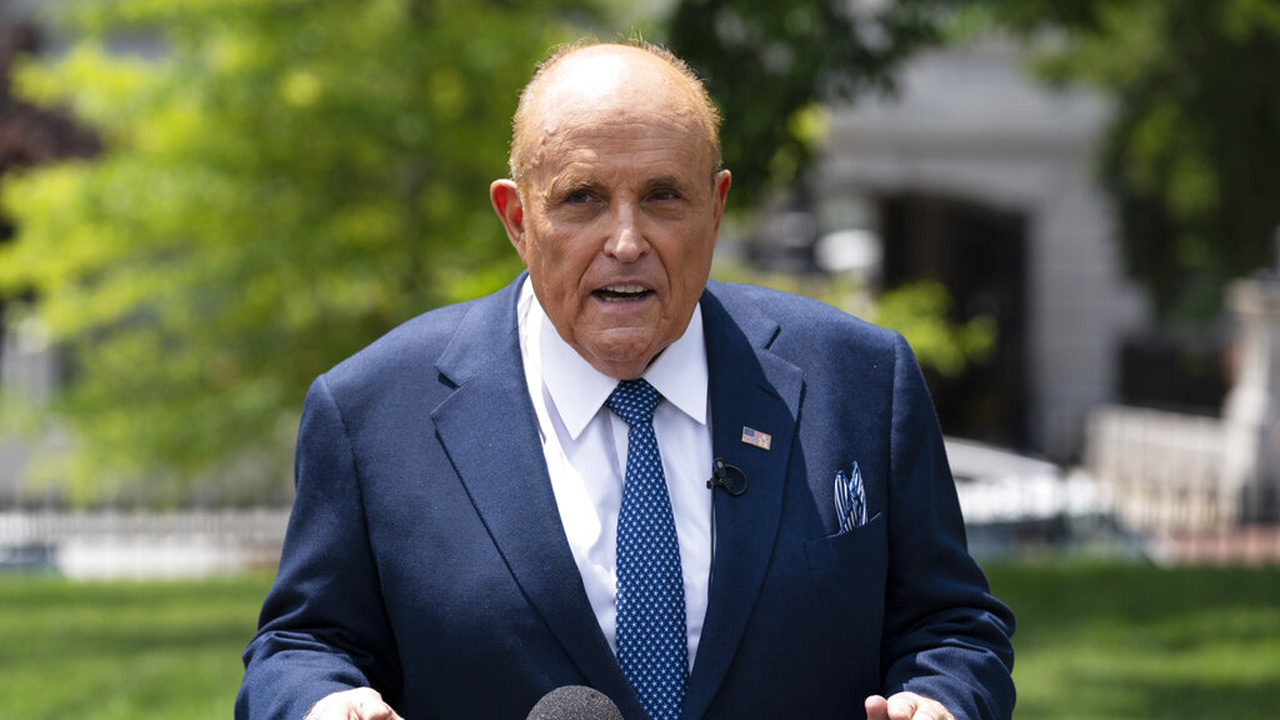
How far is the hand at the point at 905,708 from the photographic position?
8.63 feet

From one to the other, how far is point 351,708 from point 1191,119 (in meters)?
15.6

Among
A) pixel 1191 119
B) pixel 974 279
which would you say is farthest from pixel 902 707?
pixel 974 279

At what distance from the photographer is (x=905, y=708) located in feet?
8.68

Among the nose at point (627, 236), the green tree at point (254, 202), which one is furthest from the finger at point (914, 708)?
the green tree at point (254, 202)

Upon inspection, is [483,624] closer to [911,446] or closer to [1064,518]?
[911,446]

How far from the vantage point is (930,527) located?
114 inches

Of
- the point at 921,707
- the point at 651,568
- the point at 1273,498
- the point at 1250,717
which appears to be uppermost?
the point at 651,568

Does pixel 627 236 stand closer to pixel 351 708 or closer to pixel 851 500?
pixel 851 500

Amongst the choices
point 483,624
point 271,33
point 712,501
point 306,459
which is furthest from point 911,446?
point 271,33

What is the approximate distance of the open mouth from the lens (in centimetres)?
277

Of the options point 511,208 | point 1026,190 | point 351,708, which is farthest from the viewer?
point 1026,190

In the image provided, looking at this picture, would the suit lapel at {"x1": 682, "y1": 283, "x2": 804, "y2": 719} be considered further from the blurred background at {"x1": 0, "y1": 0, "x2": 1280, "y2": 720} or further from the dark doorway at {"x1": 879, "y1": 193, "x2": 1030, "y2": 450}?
the dark doorway at {"x1": 879, "y1": 193, "x2": 1030, "y2": 450}

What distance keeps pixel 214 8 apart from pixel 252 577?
17.4 ft

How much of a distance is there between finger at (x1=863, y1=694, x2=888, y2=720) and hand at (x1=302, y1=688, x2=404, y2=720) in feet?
2.51
